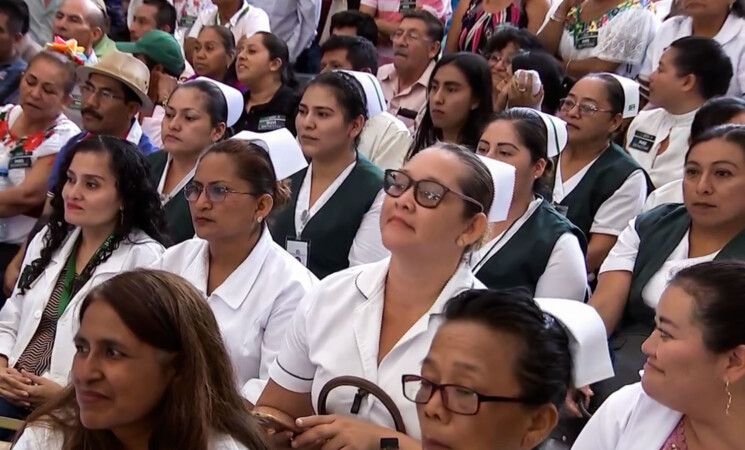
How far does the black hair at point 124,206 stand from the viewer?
2.46m

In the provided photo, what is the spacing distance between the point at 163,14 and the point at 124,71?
1858 mm

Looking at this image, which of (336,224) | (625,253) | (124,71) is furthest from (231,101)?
(625,253)

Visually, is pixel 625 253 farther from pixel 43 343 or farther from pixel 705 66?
pixel 43 343

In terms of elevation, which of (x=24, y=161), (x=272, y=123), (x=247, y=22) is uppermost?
(x=247, y=22)

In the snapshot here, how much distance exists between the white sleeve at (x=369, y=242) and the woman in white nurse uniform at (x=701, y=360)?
1.34 meters

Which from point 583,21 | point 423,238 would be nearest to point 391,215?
point 423,238

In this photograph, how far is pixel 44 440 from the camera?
1585 mm

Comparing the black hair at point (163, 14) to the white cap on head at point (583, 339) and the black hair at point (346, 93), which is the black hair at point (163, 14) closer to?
the black hair at point (346, 93)

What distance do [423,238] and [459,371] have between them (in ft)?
1.76

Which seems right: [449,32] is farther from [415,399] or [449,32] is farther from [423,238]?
[415,399]

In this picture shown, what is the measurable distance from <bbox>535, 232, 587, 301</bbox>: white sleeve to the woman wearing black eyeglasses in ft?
2.07

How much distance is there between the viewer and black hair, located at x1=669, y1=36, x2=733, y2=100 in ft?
11.4

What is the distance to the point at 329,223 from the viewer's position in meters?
2.85

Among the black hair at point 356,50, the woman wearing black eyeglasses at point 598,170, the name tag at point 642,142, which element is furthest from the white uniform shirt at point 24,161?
the name tag at point 642,142
